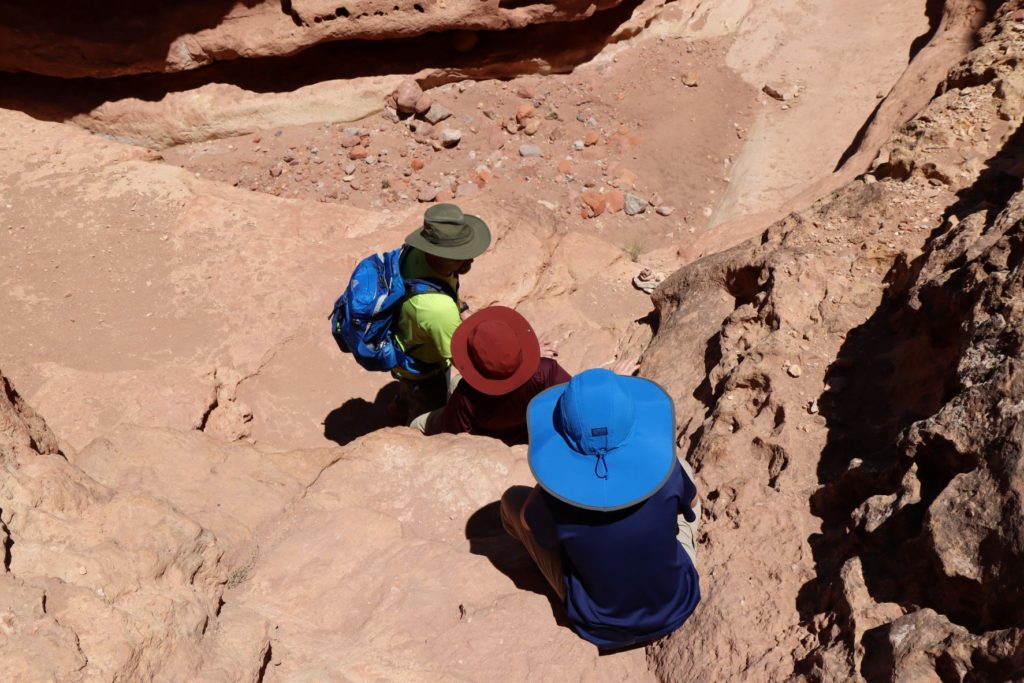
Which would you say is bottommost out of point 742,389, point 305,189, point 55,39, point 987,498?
point 305,189

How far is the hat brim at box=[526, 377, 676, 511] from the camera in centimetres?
262

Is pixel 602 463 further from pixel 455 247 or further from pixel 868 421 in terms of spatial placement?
pixel 455 247

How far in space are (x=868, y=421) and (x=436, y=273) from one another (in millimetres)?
2003

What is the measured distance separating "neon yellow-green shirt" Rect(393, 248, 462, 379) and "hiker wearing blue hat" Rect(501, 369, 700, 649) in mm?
1168

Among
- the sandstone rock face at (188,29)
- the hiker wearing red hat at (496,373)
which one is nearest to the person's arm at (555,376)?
the hiker wearing red hat at (496,373)

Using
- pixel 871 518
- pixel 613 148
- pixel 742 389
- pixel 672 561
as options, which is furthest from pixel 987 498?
pixel 613 148

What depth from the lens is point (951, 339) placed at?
333cm

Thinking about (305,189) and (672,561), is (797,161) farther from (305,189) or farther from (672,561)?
(672,561)

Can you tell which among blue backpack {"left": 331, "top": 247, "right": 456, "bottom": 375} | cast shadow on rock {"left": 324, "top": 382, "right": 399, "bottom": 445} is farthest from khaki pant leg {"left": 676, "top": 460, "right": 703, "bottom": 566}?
cast shadow on rock {"left": 324, "top": 382, "right": 399, "bottom": 445}

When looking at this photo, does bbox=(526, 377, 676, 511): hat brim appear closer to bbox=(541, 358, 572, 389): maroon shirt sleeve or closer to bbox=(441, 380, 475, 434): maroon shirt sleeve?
bbox=(541, 358, 572, 389): maroon shirt sleeve

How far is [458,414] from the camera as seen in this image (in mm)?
3979

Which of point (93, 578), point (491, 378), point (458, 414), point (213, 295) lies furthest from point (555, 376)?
point (213, 295)

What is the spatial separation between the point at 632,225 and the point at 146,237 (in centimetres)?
438

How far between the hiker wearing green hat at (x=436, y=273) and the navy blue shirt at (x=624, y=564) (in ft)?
4.42
